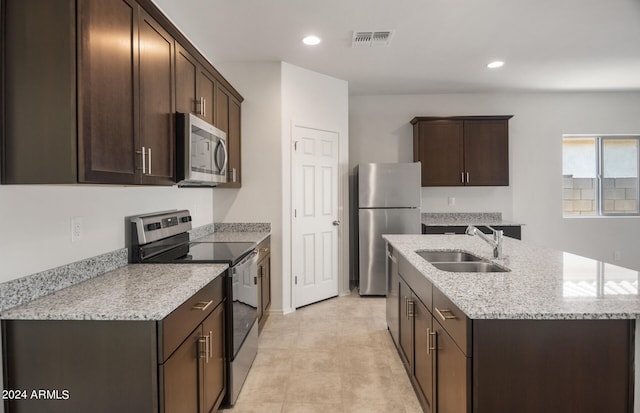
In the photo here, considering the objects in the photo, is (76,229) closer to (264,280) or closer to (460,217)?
(264,280)

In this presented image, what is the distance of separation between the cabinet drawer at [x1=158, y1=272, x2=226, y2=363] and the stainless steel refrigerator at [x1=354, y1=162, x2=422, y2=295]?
2.72 m

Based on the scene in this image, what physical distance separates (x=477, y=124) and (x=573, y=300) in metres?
3.97

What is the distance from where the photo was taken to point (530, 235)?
534 centimetres

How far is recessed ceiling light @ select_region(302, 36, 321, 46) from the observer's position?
131 inches

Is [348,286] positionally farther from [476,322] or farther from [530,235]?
[476,322]

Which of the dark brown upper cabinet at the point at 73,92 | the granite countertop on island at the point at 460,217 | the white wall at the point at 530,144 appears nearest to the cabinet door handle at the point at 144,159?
the dark brown upper cabinet at the point at 73,92

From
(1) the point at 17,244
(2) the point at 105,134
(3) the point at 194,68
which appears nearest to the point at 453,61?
(3) the point at 194,68

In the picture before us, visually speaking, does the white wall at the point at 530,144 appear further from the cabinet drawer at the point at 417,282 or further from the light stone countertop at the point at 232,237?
the cabinet drawer at the point at 417,282

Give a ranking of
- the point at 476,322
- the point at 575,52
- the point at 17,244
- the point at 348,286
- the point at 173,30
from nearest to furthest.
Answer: the point at 476,322 < the point at 17,244 < the point at 173,30 < the point at 575,52 < the point at 348,286

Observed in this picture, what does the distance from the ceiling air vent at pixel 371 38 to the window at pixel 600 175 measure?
Result: 3.56 meters

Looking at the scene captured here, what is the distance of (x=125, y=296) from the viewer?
5.08ft

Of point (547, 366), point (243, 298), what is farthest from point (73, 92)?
point (547, 366)

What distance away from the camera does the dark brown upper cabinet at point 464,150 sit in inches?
194

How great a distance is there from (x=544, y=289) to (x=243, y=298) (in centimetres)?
→ 171
